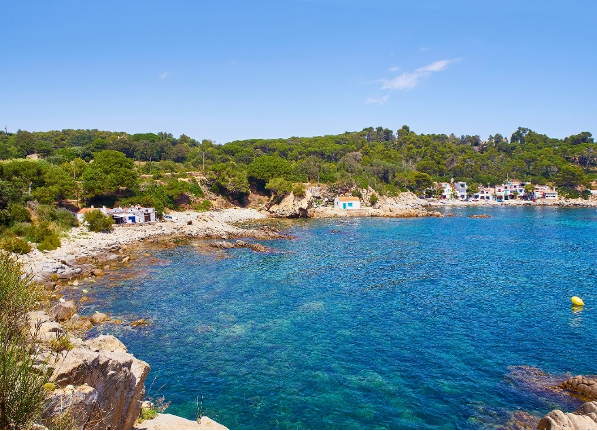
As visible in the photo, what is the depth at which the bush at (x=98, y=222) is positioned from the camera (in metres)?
49.6

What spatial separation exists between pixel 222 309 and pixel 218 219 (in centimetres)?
4520

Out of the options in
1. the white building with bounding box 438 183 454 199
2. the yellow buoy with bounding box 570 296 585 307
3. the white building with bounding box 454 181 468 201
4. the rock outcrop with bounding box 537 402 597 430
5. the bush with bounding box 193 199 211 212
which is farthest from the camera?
the white building with bounding box 454 181 468 201

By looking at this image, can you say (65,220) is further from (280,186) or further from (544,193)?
(544,193)

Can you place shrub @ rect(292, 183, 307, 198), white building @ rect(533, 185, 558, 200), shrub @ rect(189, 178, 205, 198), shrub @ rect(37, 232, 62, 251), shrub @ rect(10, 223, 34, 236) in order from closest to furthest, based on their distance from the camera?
shrub @ rect(37, 232, 62, 251), shrub @ rect(10, 223, 34, 236), shrub @ rect(292, 183, 307, 198), shrub @ rect(189, 178, 205, 198), white building @ rect(533, 185, 558, 200)

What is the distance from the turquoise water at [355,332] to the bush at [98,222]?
1247cm

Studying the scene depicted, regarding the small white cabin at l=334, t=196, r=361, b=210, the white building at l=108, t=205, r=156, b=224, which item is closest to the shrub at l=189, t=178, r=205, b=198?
the white building at l=108, t=205, r=156, b=224

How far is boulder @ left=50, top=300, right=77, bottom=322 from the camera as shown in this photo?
21711 millimetres

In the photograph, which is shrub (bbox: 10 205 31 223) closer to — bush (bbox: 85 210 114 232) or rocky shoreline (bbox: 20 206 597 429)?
rocky shoreline (bbox: 20 206 597 429)

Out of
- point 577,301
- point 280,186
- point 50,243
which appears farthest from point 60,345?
point 280,186

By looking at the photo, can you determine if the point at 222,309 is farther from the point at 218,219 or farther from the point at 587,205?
the point at 587,205

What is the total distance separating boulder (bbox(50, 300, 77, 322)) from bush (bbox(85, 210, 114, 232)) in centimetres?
2891

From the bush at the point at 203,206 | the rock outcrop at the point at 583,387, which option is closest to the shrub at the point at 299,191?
the bush at the point at 203,206

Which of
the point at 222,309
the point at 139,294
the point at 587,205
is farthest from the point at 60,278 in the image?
the point at 587,205

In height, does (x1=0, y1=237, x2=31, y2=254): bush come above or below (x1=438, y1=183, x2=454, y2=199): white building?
below
